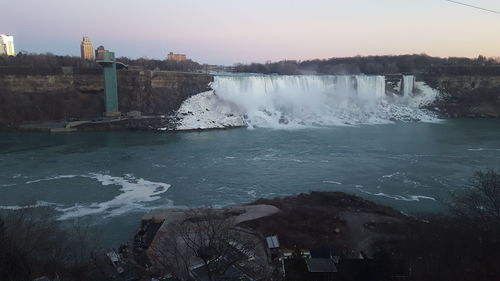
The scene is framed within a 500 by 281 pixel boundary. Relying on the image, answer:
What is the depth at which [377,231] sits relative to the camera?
346 inches

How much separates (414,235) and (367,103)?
86.8 ft

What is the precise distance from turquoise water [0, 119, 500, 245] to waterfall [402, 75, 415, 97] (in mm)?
13985

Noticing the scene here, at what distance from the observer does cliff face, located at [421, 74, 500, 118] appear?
32.4 m

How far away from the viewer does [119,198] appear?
11.7 meters

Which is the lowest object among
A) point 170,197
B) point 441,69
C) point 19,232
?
point 170,197

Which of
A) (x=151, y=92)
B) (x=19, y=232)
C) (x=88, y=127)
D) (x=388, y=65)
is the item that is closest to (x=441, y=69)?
(x=388, y=65)

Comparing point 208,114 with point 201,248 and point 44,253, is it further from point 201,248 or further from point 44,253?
point 201,248

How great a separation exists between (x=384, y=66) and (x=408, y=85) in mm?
9543

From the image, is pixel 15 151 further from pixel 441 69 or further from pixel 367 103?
pixel 441 69

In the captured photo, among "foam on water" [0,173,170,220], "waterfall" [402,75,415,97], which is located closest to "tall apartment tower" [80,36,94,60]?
"waterfall" [402,75,415,97]

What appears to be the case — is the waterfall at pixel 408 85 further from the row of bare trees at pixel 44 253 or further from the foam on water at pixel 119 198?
the row of bare trees at pixel 44 253

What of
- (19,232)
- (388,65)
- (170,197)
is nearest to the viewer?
(19,232)

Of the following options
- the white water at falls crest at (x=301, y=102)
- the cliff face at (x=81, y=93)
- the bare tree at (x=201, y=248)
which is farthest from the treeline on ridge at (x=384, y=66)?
the bare tree at (x=201, y=248)

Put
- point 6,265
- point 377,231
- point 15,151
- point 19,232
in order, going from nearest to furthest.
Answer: point 6,265 → point 19,232 → point 377,231 → point 15,151
